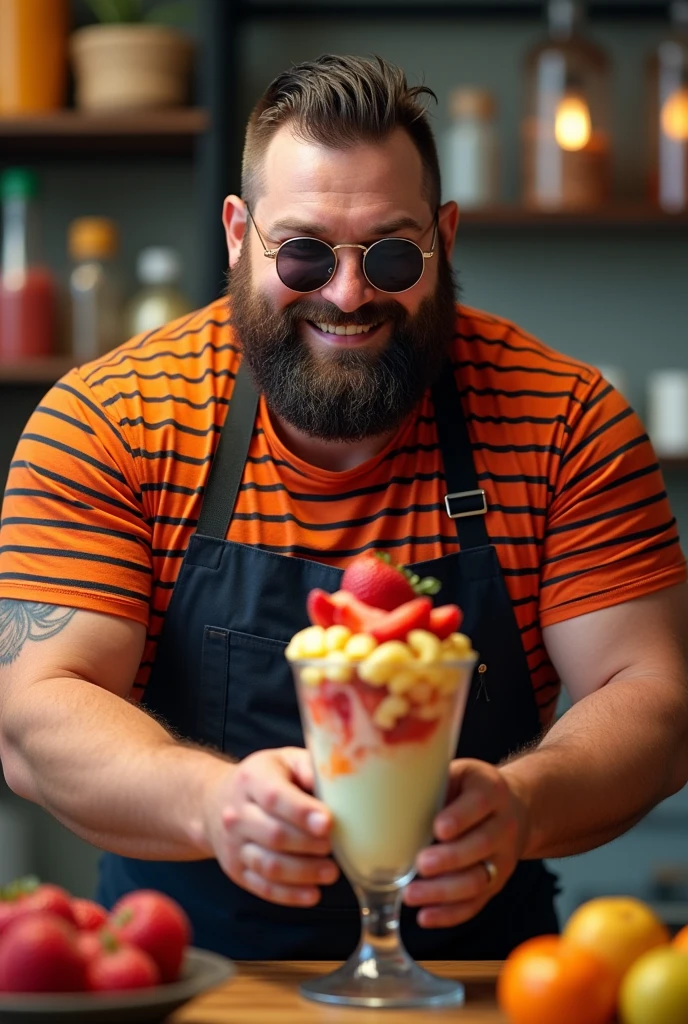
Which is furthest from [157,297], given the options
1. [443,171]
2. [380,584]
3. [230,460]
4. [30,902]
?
[30,902]

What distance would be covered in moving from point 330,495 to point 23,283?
1.26 m

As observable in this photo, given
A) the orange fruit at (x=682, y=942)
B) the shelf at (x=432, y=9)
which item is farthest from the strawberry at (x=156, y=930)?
the shelf at (x=432, y=9)

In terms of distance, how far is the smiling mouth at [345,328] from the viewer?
1506mm

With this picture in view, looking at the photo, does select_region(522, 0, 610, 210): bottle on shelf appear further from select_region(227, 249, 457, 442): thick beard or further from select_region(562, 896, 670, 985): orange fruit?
select_region(562, 896, 670, 985): orange fruit

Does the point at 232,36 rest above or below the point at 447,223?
above

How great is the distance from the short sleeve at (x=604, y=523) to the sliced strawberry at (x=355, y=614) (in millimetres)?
586

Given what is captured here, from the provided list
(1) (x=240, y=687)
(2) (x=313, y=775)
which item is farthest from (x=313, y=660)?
(1) (x=240, y=687)

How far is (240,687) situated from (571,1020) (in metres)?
0.66

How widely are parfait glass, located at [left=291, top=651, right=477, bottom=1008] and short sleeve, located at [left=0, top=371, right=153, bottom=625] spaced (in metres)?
0.51

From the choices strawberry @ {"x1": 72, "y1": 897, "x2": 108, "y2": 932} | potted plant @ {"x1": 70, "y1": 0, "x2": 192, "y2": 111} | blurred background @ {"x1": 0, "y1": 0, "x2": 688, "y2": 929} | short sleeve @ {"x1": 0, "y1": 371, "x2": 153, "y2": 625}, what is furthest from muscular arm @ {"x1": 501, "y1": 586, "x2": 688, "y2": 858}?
potted plant @ {"x1": 70, "y1": 0, "x2": 192, "y2": 111}

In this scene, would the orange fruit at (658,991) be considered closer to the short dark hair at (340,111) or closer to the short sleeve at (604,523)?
A: the short sleeve at (604,523)

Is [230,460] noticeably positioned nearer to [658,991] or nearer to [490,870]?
[490,870]

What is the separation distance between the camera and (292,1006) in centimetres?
97

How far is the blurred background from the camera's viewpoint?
2582 mm
